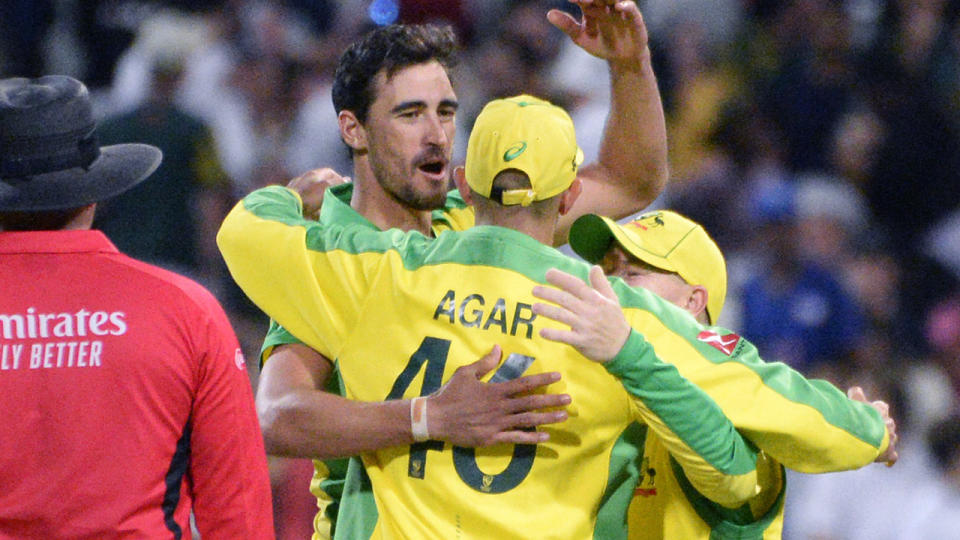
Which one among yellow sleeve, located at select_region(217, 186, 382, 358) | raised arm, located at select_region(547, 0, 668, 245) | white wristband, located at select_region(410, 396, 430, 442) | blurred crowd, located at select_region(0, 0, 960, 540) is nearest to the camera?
white wristband, located at select_region(410, 396, 430, 442)

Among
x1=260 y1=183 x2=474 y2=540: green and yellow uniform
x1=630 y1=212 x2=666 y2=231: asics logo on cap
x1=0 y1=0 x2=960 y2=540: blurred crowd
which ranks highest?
x1=630 y1=212 x2=666 y2=231: asics logo on cap

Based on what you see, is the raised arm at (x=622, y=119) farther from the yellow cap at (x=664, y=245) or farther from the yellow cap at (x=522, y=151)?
the yellow cap at (x=522, y=151)

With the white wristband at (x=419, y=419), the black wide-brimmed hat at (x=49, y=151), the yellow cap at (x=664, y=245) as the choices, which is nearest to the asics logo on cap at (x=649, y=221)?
the yellow cap at (x=664, y=245)

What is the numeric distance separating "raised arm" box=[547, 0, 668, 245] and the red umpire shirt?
132cm

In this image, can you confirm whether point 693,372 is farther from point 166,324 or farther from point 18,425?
point 18,425

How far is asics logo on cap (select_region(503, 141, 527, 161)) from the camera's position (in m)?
2.78

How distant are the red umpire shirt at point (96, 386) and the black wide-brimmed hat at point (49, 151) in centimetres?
7

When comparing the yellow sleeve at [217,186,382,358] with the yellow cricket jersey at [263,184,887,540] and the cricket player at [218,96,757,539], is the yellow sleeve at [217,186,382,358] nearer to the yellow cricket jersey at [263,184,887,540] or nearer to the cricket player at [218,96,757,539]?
the cricket player at [218,96,757,539]

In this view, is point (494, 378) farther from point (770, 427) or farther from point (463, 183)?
point (770, 427)

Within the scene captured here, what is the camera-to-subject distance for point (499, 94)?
24.7ft

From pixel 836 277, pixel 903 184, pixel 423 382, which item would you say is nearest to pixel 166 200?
pixel 836 277

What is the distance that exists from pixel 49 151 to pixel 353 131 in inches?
44.0

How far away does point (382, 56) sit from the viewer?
11.6 ft

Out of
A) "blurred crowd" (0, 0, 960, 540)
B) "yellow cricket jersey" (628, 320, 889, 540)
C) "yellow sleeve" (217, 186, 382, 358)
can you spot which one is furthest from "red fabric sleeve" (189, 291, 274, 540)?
"blurred crowd" (0, 0, 960, 540)
